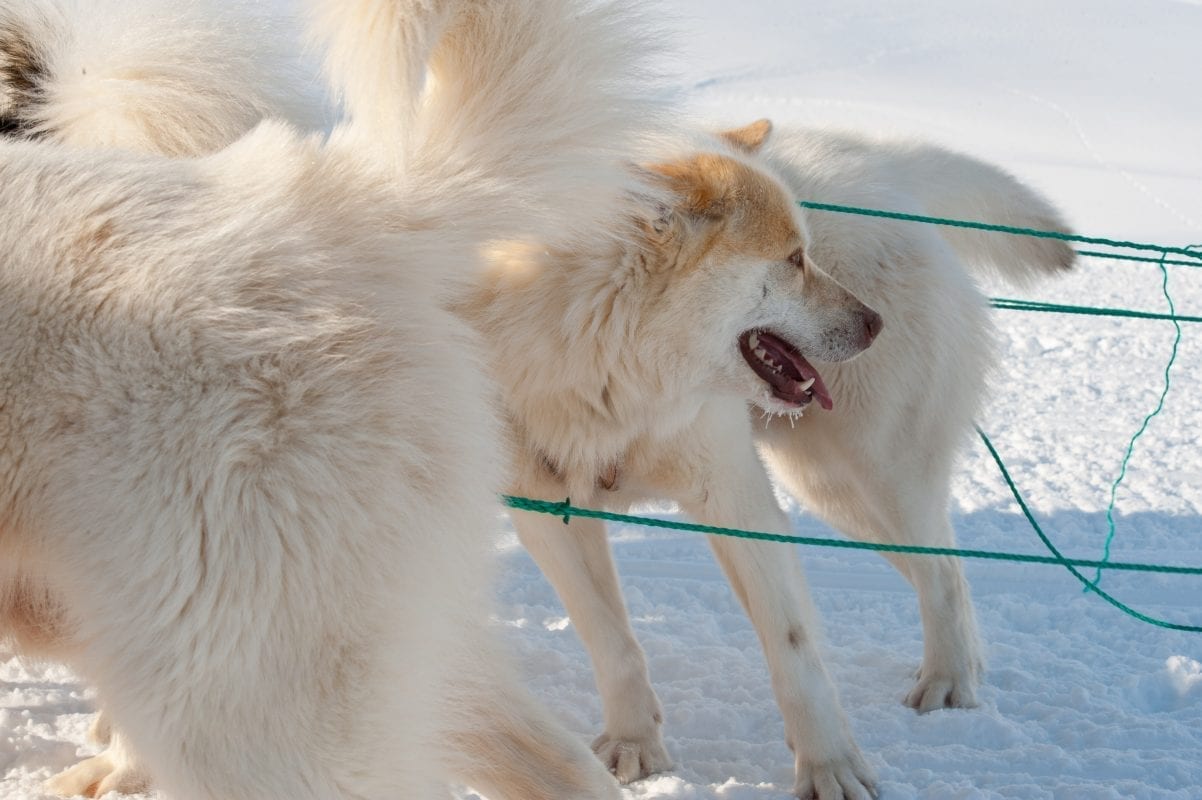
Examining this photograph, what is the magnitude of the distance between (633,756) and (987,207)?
207cm

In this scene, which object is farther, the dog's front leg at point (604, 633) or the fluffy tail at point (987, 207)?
the fluffy tail at point (987, 207)

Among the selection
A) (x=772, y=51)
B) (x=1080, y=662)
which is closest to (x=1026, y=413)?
(x=1080, y=662)

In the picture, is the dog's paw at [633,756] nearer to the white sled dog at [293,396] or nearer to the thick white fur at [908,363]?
the thick white fur at [908,363]

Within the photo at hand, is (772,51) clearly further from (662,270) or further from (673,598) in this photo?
(662,270)

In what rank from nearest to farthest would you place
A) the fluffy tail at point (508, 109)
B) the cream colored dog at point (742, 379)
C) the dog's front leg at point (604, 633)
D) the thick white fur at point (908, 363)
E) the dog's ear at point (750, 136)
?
the fluffy tail at point (508, 109) → the cream colored dog at point (742, 379) → the dog's front leg at point (604, 633) → the dog's ear at point (750, 136) → the thick white fur at point (908, 363)

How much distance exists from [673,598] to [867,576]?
0.80m

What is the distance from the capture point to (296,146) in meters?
2.03

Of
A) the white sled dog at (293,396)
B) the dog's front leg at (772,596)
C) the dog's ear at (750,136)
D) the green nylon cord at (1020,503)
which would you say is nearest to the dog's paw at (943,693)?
the green nylon cord at (1020,503)

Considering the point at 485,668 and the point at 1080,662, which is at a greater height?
the point at 1080,662

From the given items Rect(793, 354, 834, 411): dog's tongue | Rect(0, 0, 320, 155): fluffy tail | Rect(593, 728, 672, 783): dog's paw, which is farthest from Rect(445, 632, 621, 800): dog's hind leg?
Rect(0, 0, 320, 155): fluffy tail

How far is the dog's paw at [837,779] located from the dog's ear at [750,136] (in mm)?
1612

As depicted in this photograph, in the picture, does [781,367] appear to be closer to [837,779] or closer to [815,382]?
[815,382]

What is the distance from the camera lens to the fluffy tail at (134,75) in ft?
8.68

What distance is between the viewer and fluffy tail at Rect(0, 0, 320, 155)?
265 centimetres
